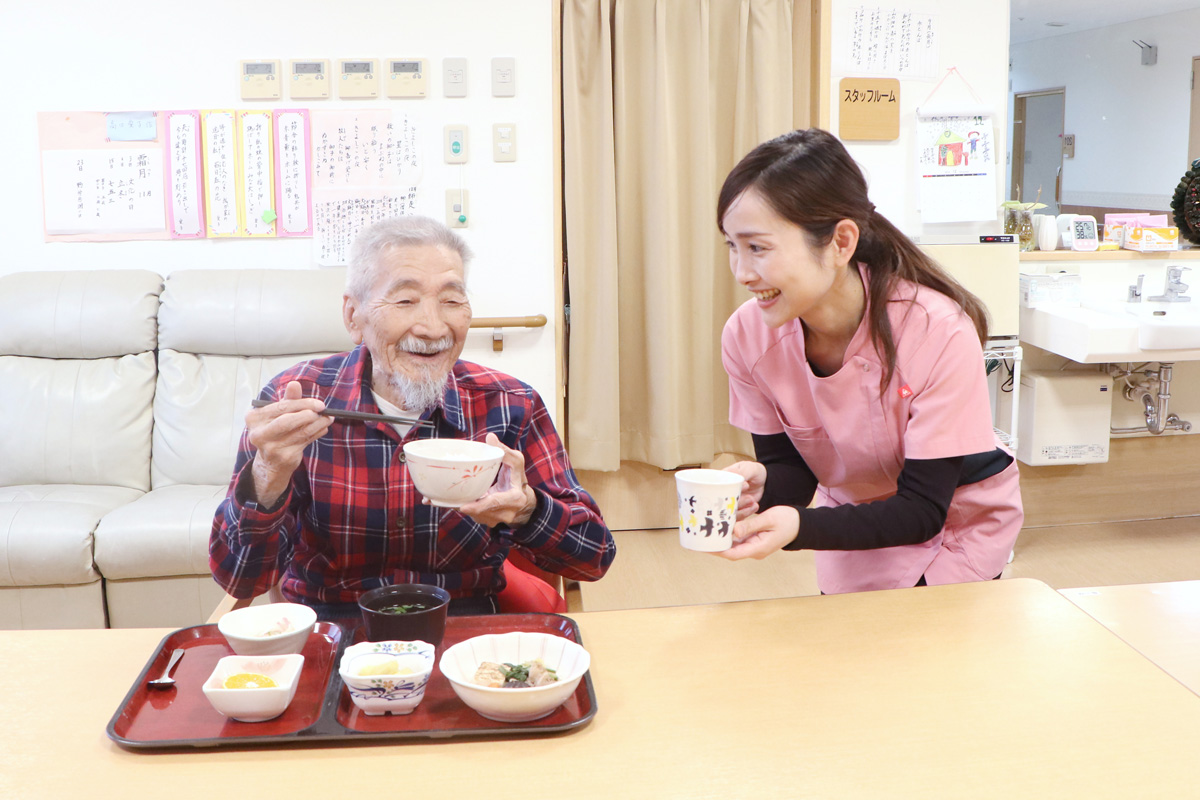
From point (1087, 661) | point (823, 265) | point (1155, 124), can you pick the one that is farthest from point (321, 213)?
point (1155, 124)

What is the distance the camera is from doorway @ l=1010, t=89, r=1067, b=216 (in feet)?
12.1

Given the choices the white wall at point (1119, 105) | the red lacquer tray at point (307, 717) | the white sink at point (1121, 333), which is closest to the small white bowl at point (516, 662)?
the red lacquer tray at point (307, 717)

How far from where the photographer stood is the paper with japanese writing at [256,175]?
3287 mm

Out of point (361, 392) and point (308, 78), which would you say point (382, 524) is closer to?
point (361, 392)

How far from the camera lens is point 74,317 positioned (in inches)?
119

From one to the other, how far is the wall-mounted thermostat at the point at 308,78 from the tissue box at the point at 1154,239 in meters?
2.88

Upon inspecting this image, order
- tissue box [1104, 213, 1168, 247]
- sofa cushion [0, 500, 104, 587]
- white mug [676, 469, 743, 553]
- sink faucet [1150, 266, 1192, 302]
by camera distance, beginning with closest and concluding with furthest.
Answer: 1. white mug [676, 469, 743, 553]
2. sofa cushion [0, 500, 104, 587]
3. sink faucet [1150, 266, 1192, 302]
4. tissue box [1104, 213, 1168, 247]

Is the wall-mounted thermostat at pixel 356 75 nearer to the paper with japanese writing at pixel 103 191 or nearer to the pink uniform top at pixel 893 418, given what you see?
the paper with japanese writing at pixel 103 191

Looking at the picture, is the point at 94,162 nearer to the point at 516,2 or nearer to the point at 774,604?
the point at 516,2

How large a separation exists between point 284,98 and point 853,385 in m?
2.52

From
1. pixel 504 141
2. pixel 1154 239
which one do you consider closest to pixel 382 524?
pixel 504 141

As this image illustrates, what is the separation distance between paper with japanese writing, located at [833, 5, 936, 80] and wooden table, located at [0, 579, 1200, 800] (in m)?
2.61

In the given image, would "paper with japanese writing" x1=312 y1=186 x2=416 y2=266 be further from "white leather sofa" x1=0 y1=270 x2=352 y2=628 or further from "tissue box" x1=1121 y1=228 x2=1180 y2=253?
"tissue box" x1=1121 y1=228 x2=1180 y2=253

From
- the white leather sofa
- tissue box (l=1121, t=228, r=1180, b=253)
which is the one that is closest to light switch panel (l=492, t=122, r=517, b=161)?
the white leather sofa
